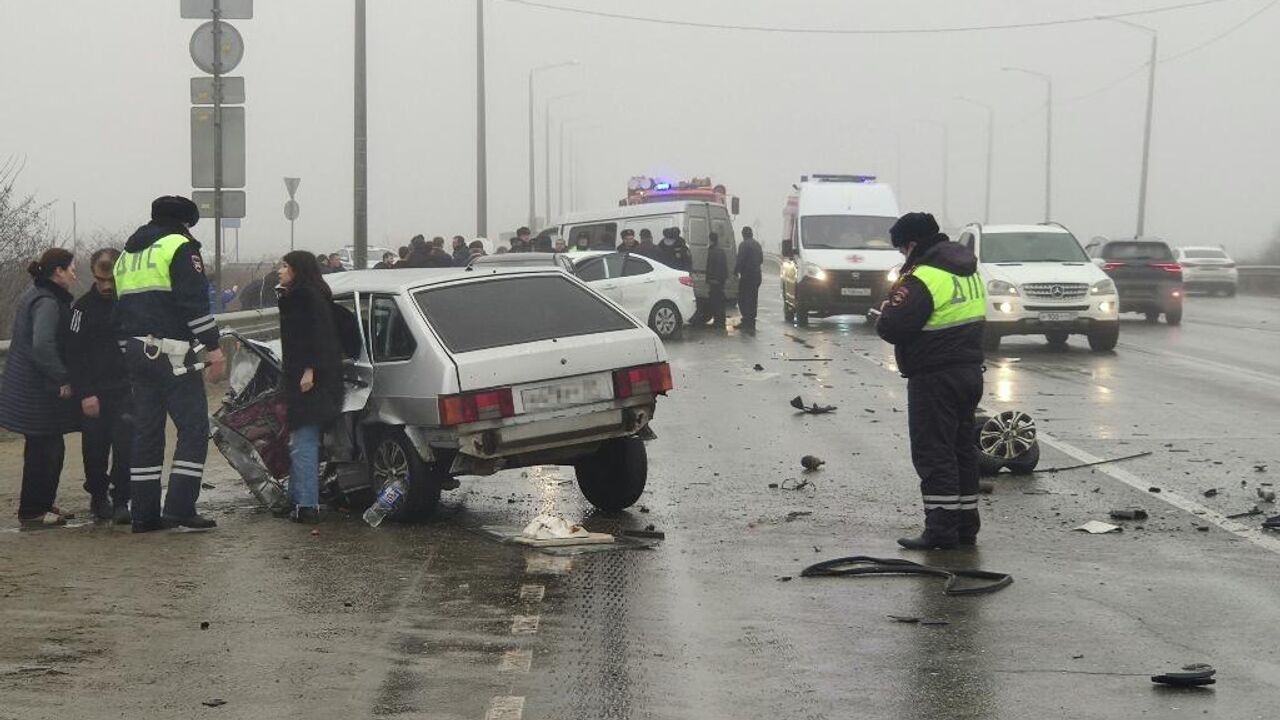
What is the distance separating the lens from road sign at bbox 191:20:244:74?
17.9 meters

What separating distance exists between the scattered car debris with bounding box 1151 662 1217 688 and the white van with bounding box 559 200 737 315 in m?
26.6

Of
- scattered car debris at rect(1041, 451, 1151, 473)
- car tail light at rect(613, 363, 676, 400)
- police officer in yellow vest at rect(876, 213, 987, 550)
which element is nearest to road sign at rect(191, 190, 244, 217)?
car tail light at rect(613, 363, 676, 400)

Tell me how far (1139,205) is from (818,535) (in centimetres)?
5030

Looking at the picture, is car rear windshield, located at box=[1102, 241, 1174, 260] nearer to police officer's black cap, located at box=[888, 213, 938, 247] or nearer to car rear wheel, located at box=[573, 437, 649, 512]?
car rear wheel, located at box=[573, 437, 649, 512]

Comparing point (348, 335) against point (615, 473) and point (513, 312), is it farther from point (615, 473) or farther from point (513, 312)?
point (615, 473)

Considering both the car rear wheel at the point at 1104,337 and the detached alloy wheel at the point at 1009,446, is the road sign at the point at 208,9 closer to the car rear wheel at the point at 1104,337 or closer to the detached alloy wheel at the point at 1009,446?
the detached alloy wheel at the point at 1009,446

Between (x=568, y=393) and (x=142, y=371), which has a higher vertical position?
(x=142, y=371)

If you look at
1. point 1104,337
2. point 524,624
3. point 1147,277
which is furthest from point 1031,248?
point 524,624

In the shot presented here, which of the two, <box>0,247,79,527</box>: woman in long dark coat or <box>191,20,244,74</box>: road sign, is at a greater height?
<box>191,20,244,74</box>: road sign

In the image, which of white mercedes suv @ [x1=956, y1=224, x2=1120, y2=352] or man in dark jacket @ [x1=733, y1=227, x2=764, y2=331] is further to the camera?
man in dark jacket @ [x1=733, y1=227, x2=764, y2=331]

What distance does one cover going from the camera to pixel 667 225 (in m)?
34.0

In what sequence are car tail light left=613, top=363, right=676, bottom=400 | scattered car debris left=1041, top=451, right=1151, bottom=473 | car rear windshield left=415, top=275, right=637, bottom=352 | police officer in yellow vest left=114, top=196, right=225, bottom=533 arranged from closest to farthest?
1. police officer in yellow vest left=114, top=196, right=225, bottom=533
2. car rear windshield left=415, top=275, right=637, bottom=352
3. car tail light left=613, top=363, right=676, bottom=400
4. scattered car debris left=1041, top=451, right=1151, bottom=473

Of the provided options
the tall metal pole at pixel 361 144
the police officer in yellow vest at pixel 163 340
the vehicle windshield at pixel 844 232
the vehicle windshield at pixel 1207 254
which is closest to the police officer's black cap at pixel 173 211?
the police officer in yellow vest at pixel 163 340

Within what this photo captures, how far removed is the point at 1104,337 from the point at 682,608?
1784 cm
